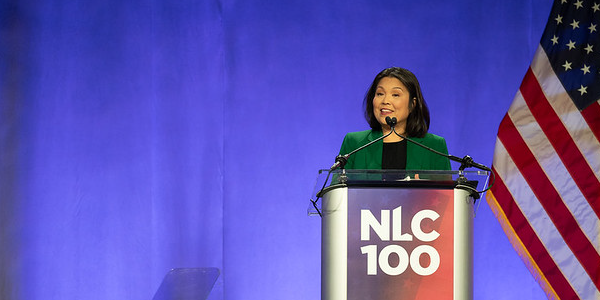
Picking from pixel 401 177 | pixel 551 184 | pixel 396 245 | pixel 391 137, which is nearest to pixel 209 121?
pixel 391 137

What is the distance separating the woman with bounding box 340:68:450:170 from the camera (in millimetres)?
2533

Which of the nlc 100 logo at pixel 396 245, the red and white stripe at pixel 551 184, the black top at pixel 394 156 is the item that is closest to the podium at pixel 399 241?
the nlc 100 logo at pixel 396 245

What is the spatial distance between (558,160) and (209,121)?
193 centimetres

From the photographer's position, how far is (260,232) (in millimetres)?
3744

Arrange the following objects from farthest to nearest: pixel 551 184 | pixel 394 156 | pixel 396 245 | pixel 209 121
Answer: pixel 209 121, pixel 551 184, pixel 394 156, pixel 396 245

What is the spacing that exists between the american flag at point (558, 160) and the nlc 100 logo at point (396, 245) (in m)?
2.00

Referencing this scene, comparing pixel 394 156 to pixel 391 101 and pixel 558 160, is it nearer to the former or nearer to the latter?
pixel 391 101

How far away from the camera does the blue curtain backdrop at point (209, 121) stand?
3695mm

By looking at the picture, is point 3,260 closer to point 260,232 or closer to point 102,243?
point 102,243

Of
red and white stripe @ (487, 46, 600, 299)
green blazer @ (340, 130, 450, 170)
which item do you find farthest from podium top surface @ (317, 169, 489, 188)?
red and white stripe @ (487, 46, 600, 299)

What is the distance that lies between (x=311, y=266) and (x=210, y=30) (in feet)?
4.82

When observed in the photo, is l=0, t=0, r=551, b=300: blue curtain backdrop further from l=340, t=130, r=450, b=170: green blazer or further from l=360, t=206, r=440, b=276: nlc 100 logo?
l=360, t=206, r=440, b=276: nlc 100 logo

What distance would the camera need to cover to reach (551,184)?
11.6 ft

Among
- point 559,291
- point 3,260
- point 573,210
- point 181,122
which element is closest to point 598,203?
point 573,210
